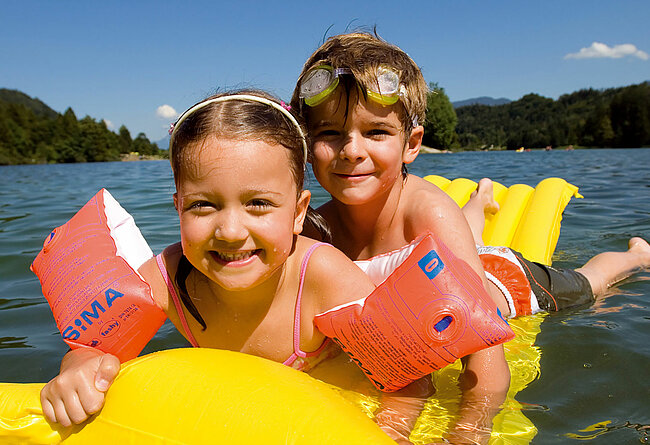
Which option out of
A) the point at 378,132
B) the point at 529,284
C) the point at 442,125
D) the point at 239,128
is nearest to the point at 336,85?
the point at 378,132

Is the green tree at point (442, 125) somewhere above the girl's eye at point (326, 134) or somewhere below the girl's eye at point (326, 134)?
above

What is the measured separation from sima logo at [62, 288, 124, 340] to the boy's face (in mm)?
1031

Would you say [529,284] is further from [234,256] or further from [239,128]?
[239,128]

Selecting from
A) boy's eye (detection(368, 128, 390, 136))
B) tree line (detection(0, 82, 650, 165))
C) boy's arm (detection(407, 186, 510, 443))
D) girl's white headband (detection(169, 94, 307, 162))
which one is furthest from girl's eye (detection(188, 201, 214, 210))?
tree line (detection(0, 82, 650, 165))

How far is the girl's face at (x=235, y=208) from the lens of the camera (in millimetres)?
1660

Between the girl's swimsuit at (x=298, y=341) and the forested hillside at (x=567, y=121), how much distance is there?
232 ft

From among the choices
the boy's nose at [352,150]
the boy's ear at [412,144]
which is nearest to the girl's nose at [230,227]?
the boy's nose at [352,150]

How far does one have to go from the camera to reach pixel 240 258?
69.1 inches

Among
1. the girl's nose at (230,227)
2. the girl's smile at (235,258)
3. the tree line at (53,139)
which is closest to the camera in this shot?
the girl's nose at (230,227)

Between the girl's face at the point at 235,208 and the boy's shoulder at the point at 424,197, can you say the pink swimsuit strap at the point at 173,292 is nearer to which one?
the girl's face at the point at 235,208

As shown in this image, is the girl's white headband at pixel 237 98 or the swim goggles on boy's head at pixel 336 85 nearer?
the girl's white headband at pixel 237 98

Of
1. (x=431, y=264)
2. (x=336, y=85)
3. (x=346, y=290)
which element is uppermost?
(x=336, y=85)

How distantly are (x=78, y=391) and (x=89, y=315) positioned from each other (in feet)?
1.48

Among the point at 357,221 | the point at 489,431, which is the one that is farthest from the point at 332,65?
the point at 489,431
